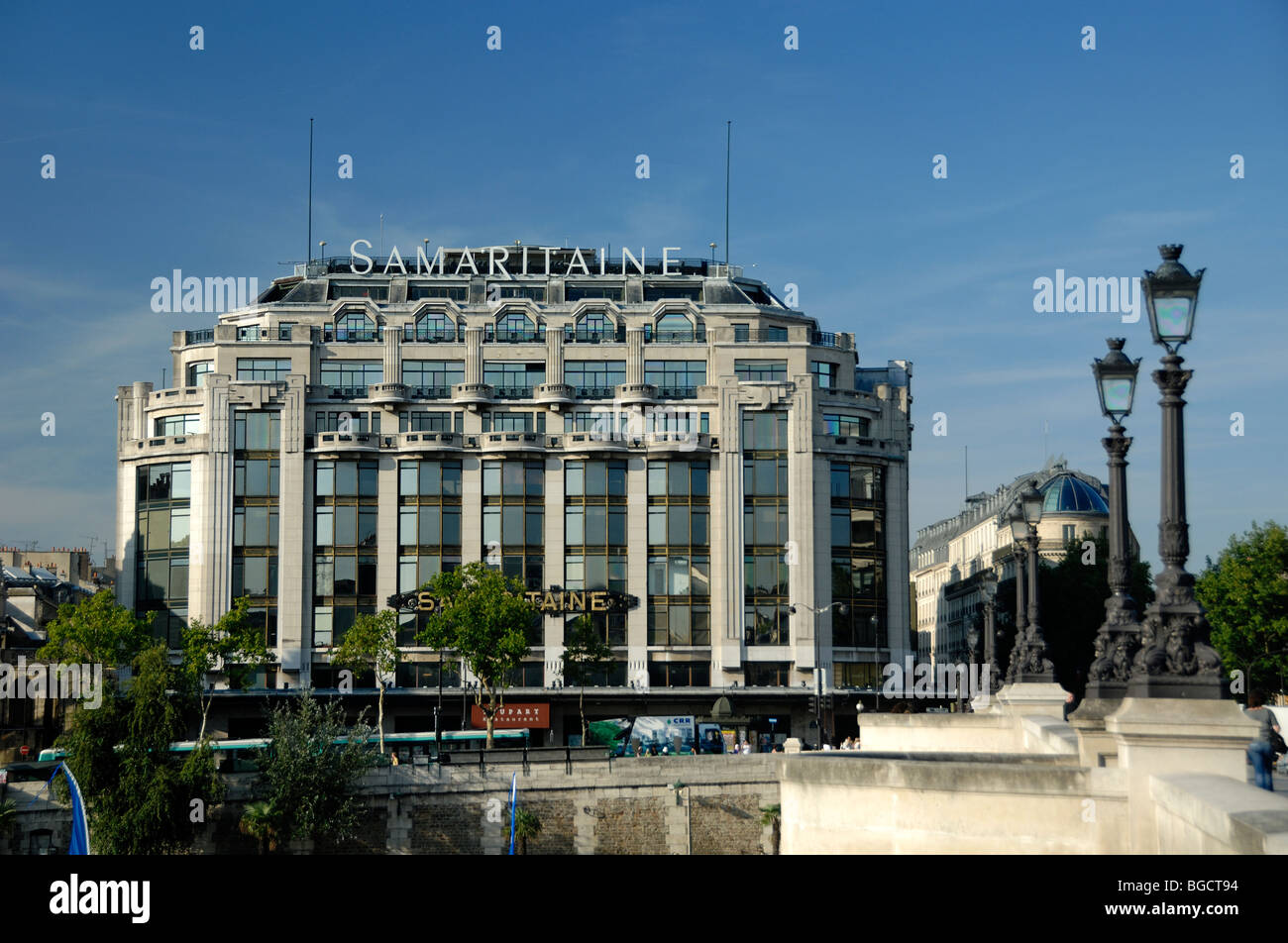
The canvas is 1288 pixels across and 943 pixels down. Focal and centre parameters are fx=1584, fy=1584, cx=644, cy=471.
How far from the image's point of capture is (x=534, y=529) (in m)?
87.6

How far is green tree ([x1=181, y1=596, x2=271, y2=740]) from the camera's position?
7681 cm

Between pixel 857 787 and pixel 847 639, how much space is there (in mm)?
70262

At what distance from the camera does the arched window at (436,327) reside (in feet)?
301

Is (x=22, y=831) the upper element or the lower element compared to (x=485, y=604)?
lower

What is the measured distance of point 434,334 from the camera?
302 ft

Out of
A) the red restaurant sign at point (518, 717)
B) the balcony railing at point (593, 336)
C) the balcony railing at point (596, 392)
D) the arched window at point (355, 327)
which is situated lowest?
the red restaurant sign at point (518, 717)

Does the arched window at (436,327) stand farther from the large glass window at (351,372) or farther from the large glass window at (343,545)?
the large glass window at (343,545)

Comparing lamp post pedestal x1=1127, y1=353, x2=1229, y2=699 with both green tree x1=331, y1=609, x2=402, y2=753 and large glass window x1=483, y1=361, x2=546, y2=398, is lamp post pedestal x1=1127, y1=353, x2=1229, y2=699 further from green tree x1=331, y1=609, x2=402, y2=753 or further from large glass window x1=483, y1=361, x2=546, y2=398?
large glass window x1=483, y1=361, x2=546, y2=398

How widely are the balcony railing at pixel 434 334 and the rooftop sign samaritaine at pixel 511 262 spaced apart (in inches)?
250

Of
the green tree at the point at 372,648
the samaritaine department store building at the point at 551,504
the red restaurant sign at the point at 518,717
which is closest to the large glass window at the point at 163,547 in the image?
the samaritaine department store building at the point at 551,504

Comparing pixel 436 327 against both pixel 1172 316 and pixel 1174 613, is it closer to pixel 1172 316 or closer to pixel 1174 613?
pixel 1172 316
